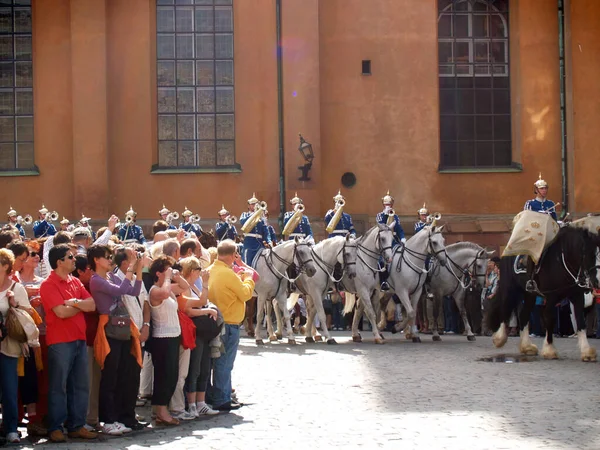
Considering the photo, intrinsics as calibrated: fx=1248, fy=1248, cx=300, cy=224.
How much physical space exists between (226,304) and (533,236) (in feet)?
25.7

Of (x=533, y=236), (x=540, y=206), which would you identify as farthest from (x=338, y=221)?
(x=533, y=236)

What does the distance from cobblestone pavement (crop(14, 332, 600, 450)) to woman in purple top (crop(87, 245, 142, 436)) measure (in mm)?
329

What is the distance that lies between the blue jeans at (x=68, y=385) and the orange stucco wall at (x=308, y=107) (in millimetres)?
22601

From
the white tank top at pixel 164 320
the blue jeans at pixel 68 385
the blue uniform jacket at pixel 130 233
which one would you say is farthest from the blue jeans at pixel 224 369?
Result: the blue uniform jacket at pixel 130 233

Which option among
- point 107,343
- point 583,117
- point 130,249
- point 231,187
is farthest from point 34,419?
point 583,117

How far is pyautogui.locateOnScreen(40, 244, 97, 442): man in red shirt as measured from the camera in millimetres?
11492

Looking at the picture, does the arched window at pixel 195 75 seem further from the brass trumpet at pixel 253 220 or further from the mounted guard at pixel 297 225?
the brass trumpet at pixel 253 220

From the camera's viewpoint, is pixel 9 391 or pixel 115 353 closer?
pixel 9 391

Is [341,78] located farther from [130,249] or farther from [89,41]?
[130,249]

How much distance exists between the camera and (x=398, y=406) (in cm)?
1355

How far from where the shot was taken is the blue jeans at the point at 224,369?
541 inches

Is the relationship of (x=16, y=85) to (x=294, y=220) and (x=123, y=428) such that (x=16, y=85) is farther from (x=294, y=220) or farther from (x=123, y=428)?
(x=123, y=428)

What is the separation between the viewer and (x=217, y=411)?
13.5 m

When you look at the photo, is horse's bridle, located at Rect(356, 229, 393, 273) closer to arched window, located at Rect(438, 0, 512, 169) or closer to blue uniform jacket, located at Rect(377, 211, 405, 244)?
blue uniform jacket, located at Rect(377, 211, 405, 244)
